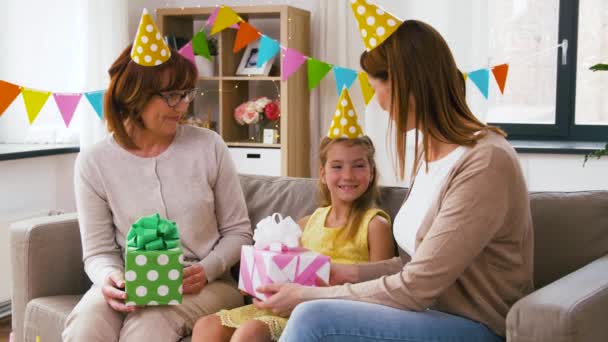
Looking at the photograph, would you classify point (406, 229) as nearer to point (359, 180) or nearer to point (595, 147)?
point (359, 180)

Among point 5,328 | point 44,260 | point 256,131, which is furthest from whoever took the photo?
point 256,131

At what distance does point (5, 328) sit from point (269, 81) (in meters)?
1.87

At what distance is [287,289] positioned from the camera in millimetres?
1886

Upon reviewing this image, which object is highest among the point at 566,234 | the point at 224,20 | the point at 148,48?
the point at 224,20

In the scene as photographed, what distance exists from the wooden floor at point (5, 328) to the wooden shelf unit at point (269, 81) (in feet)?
4.57

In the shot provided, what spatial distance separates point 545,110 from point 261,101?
1451mm

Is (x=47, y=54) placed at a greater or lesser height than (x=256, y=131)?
greater

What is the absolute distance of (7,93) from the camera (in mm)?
3201

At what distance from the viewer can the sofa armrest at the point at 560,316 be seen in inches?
61.8

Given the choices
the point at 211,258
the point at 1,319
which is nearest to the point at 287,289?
the point at 211,258

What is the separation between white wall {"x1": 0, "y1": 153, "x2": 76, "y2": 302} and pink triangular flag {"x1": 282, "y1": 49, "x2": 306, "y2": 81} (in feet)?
3.76

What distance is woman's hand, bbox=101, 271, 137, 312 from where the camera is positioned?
209cm

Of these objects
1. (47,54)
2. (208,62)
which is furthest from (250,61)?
(47,54)

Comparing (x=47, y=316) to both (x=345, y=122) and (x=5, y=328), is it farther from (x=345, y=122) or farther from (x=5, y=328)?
(x=5, y=328)
